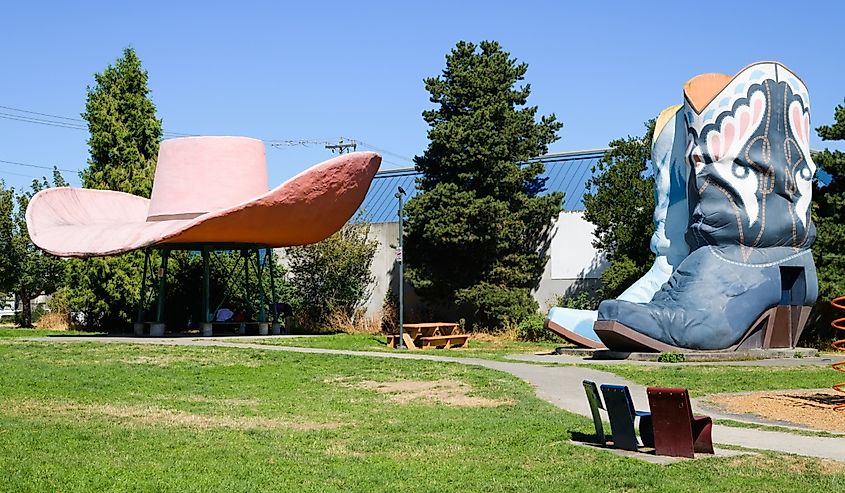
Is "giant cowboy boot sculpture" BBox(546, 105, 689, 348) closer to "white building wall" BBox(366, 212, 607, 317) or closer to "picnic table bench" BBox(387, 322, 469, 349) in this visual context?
"picnic table bench" BBox(387, 322, 469, 349)

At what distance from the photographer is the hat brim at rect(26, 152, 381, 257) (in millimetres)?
28906

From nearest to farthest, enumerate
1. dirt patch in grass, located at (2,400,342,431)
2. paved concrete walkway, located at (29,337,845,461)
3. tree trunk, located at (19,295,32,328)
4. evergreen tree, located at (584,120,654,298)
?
paved concrete walkway, located at (29,337,845,461) < dirt patch in grass, located at (2,400,342,431) < evergreen tree, located at (584,120,654,298) < tree trunk, located at (19,295,32,328)

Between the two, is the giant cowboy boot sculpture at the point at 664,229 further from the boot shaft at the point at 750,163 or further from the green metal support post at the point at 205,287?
the green metal support post at the point at 205,287

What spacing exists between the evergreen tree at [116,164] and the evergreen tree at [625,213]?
593 inches

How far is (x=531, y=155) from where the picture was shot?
35781mm

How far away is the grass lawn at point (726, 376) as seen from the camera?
16.9m

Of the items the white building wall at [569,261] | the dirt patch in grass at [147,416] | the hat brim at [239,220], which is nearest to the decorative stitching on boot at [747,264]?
the white building wall at [569,261]

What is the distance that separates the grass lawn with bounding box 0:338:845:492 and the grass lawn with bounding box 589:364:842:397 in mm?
2349

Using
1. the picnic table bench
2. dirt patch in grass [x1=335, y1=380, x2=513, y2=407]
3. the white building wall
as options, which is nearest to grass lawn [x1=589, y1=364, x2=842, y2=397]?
dirt patch in grass [x1=335, y1=380, x2=513, y2=407]

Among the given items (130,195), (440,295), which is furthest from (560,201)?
(130,195)

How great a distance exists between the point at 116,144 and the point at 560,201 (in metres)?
15.1

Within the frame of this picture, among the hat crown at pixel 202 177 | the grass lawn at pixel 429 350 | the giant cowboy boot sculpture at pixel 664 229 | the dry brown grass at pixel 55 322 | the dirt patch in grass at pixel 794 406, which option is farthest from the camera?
the dry brown grass at pixel 55 322

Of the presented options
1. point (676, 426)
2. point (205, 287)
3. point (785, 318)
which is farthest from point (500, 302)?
point (676, 426)

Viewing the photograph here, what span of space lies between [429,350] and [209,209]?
8114mm
